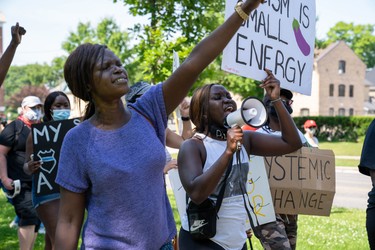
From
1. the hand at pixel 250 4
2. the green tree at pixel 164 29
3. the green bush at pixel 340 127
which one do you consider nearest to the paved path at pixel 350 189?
the green tree at pixel 164 29

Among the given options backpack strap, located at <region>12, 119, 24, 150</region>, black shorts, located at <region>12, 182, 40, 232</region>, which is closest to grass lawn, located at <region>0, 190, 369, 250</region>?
black shorts, located at <region>12, 182, 40, 232</region>

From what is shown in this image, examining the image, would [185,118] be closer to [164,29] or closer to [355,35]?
[164,29]

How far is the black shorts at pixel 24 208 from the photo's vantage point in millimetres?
6195

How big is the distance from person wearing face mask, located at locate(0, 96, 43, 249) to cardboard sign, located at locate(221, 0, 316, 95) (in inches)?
132

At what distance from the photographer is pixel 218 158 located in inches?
115

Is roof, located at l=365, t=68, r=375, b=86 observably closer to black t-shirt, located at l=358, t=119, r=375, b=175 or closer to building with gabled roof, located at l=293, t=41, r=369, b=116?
building with gabled roof, located at l=293, t=41, r=369, b=116

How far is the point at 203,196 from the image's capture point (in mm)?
2875

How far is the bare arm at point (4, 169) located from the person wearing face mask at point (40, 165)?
1.01 metres

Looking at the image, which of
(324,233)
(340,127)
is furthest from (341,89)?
(324,233)

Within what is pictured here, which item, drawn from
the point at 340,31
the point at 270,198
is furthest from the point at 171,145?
the point at 340,31

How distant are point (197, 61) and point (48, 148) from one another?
285cm

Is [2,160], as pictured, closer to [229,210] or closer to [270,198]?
[270,198]

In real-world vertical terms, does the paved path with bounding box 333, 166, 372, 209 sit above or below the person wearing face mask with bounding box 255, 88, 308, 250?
below

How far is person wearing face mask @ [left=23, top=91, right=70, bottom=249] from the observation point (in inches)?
193
